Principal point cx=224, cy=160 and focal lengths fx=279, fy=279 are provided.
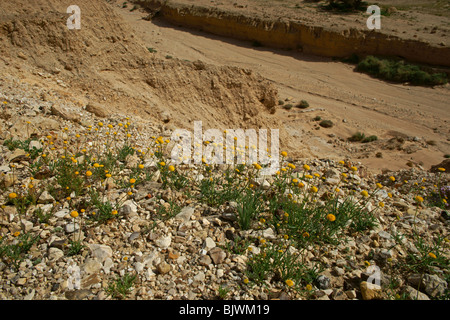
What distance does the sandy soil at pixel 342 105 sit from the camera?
952 cm

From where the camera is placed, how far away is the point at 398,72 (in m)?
14.3

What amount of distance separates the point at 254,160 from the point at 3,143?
3968 millimetres

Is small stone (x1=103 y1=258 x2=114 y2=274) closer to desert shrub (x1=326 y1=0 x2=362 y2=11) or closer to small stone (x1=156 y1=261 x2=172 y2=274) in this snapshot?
small stone (x1=156 y1=261 x2=172 y2=274)

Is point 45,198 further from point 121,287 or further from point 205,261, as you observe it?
point 205,261

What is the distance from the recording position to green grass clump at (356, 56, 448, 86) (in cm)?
1384

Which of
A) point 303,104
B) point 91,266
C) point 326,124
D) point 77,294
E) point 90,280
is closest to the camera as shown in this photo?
point 77,294

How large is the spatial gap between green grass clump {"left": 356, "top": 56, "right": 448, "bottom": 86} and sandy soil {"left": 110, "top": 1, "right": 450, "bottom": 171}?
0.50 metres

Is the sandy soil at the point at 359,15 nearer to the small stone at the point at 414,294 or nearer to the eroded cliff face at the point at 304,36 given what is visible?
the eroded cliff face at the point at 304,36

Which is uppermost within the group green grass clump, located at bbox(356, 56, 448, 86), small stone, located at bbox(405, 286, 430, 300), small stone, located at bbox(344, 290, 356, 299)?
green grass clump, located at bbox(356, 56, 448, 86)

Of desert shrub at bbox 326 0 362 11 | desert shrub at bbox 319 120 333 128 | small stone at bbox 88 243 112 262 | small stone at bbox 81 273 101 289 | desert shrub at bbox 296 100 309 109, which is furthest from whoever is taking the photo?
desert shrub at bbox 326 0 362 11

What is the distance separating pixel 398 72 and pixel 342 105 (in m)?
4.40

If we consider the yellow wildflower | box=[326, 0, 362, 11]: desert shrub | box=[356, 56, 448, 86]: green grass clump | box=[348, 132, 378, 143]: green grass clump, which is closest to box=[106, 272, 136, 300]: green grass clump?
the yellow wildflower

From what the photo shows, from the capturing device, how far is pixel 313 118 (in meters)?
11.5

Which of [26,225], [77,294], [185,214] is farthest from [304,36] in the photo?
[77,294]
